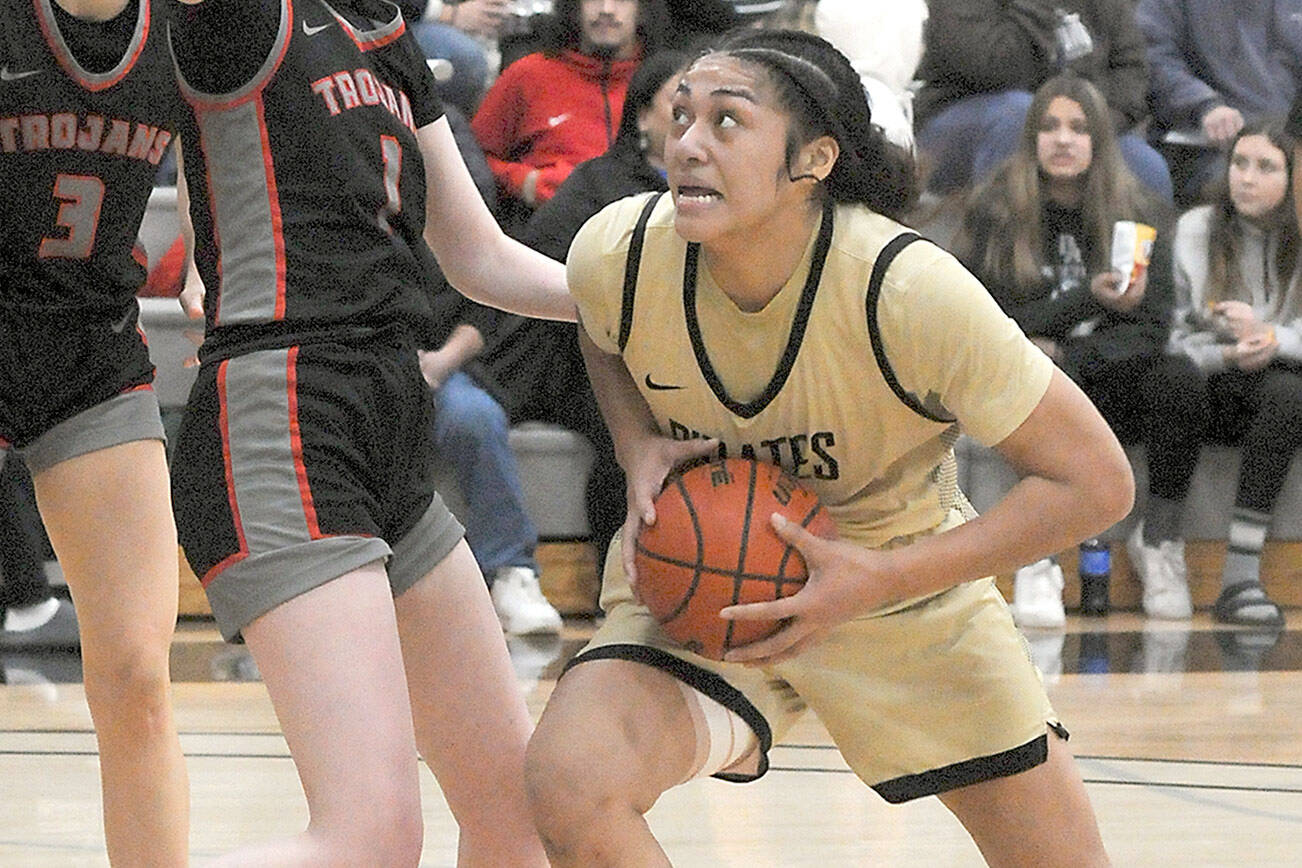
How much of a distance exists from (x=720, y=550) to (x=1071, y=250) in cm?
432

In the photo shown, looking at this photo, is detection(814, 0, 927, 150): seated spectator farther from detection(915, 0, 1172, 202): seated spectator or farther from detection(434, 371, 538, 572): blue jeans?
detection(434, 371, 538, 572): blue jeans

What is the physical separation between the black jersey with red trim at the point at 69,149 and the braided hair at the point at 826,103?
2.78ft

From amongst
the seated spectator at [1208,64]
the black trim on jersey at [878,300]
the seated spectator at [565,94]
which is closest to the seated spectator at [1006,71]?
the seated spectator at [1208,64]

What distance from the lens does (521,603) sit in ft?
20.1

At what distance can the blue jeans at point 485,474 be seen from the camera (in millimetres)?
6203

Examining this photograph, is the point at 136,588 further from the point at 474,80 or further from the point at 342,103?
the point at 474,80

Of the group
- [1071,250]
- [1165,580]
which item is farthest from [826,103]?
[1165,580]

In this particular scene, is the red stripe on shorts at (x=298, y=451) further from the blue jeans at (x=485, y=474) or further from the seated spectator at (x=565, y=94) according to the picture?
the seated spectator at (x=565, y=94)

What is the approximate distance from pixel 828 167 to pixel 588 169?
12.2 ft

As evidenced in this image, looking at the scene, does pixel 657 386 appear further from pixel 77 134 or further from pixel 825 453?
pixel 77 134

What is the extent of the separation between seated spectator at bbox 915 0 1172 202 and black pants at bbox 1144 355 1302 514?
29.5 inches

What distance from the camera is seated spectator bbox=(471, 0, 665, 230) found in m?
6.78

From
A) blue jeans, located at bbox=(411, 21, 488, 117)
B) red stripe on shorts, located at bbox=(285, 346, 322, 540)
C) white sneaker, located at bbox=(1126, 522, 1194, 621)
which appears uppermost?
red stripe on shorts, located at bbox=(285, 346, 322, 540)

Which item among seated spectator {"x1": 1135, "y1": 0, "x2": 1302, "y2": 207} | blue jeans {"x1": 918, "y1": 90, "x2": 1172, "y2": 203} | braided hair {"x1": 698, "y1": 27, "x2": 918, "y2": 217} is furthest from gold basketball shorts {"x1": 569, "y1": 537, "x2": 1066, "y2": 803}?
seated spectator {"x1": 1135, "y1": 0, "x2": 1302, "y2": 207}
